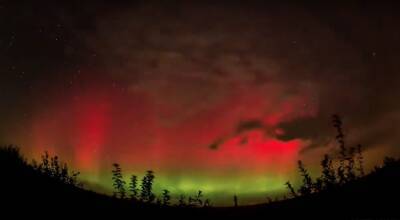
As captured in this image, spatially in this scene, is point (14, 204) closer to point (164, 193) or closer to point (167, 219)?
point (167, 219)

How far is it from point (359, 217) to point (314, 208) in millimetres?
1652

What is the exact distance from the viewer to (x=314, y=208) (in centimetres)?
1337

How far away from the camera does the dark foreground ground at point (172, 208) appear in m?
12.1

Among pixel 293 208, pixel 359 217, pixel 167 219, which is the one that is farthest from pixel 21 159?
pixel 359 217

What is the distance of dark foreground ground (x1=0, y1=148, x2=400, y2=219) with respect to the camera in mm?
12094

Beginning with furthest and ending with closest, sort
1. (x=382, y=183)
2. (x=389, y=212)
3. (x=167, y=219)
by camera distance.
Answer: (x=167, y=219) → (x=382, y=183) → (x=389, y=212)

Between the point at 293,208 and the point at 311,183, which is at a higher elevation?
the point at 311,183

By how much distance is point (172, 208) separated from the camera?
14.4 metres

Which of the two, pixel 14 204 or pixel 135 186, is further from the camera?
pixel 135 186

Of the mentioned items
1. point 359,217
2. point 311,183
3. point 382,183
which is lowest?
point 359,217

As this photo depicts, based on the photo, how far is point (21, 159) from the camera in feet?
46.4

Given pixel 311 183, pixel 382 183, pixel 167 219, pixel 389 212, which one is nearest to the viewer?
Result: pixel 389 212

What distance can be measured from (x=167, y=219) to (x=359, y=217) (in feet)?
17.6

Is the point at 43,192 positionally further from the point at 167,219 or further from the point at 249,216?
the point at 249,216
